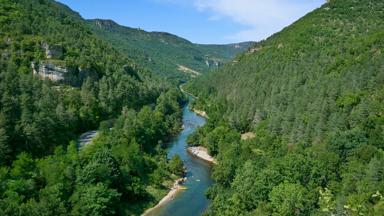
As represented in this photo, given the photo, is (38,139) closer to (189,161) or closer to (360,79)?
(189,161)

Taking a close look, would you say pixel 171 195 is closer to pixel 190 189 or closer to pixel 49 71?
pixel 190 189

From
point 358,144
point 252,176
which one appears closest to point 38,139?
point 252,176

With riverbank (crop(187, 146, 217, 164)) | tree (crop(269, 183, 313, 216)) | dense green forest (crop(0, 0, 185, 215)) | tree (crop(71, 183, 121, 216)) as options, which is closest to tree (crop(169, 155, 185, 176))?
dense green forest (crop(0, 0, 185, 215))

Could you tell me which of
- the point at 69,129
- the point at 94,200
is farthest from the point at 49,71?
the point at 94,200

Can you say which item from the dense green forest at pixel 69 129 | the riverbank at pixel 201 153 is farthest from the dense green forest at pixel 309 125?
the dense green forest at pixel 69 129

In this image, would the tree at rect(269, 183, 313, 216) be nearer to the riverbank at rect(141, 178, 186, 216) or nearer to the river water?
the river water
